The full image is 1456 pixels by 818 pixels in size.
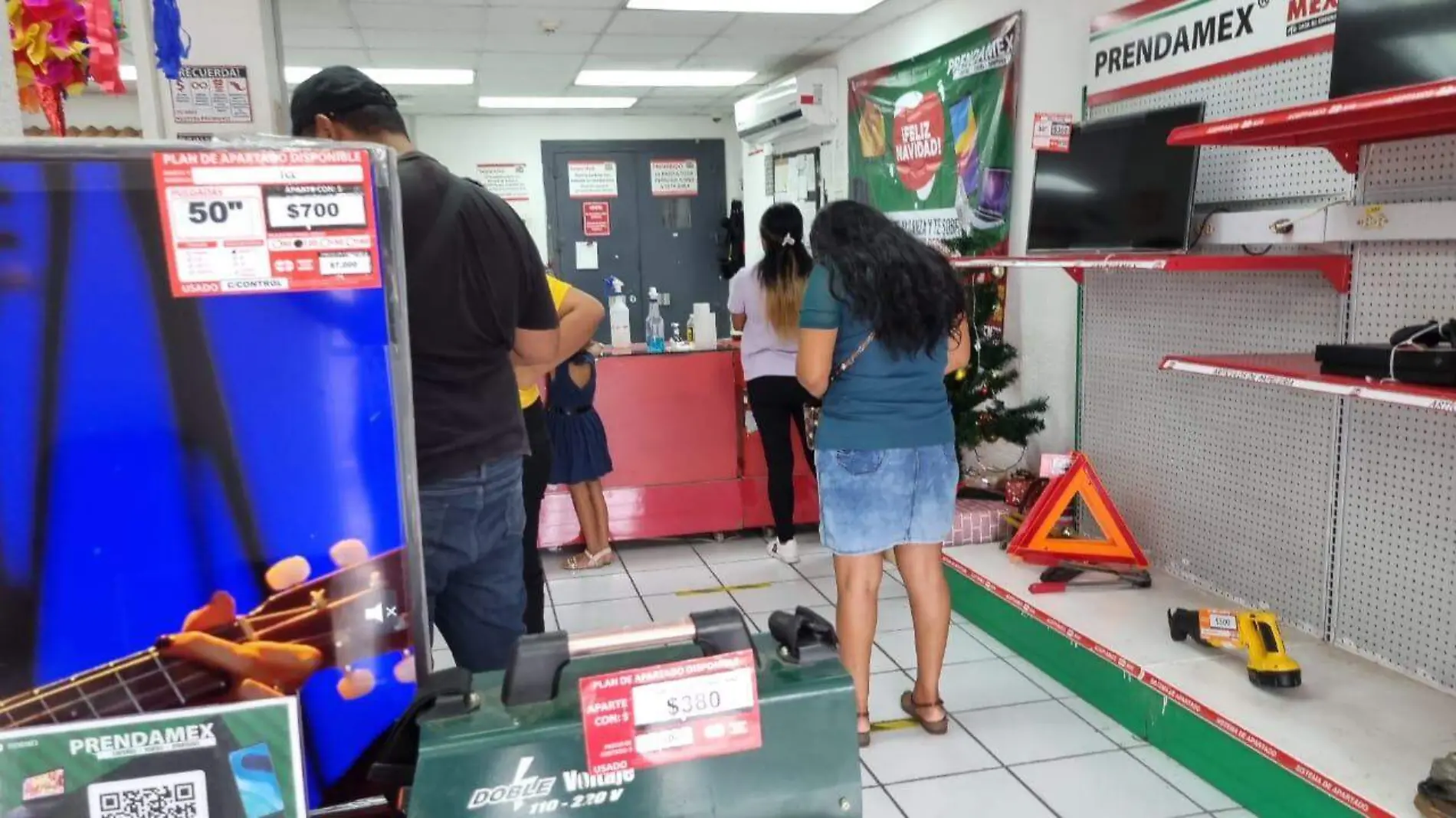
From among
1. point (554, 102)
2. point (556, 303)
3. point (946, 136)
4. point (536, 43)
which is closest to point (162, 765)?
point (556, 303)

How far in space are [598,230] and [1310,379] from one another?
28.6 feet

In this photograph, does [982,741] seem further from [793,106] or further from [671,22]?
[793,106]

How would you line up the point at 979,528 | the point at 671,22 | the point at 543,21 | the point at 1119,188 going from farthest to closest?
1. the point at 671,22
2. the point at 543,21
3. the point at 979,528
4. the point at 1119,188

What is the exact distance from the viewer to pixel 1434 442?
2.72 metres

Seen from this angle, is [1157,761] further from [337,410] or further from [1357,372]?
[337,410]

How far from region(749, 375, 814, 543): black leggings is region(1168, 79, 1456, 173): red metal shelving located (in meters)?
2.21

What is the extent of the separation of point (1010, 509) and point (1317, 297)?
5.53ft

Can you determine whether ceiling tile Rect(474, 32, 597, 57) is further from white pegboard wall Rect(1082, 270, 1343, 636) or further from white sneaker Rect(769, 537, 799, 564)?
white pegboard wall Rect(1082, 270, 1343, 636)

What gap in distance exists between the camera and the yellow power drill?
8.95 ft

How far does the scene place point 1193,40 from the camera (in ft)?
A: 11.5

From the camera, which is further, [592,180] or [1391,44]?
[592,180]

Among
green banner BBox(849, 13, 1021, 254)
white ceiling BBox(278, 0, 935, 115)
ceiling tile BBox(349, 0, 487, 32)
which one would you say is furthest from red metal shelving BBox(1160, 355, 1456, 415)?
ceiling tile BBox(349, 0, 487, 32)

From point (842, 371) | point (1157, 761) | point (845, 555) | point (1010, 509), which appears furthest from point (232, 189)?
point (1010, 509)

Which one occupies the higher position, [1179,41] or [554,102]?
[554,102]
